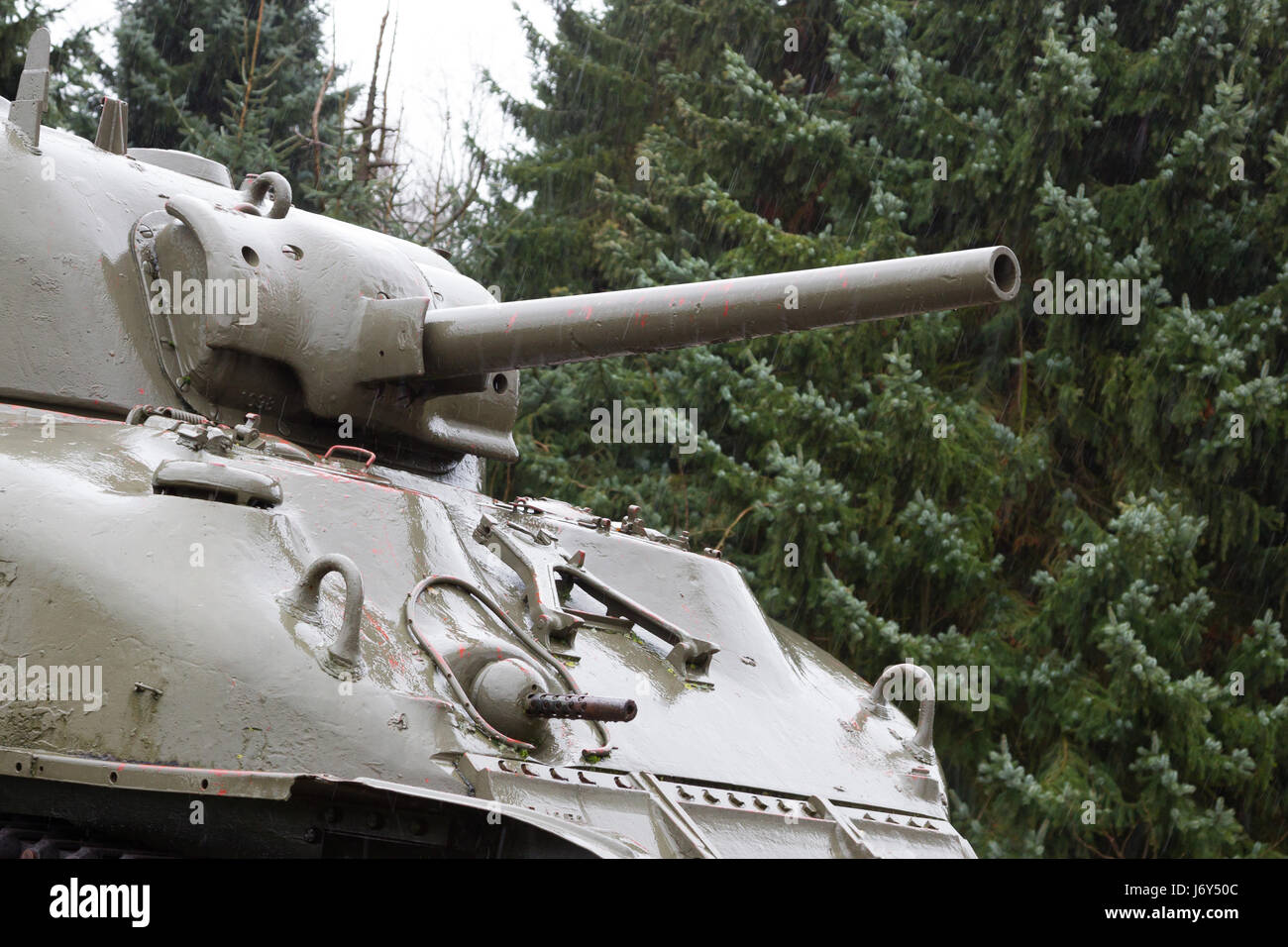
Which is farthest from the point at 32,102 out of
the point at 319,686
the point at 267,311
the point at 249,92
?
the point at 249,92

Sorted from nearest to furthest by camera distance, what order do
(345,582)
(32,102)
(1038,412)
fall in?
(345,582) < (32,102) < (1038,412)

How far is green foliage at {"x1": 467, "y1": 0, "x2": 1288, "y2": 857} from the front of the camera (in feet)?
40.3

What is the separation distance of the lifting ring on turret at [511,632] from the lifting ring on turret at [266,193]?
2.48 metres

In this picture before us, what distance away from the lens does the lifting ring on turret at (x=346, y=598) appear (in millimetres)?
4840

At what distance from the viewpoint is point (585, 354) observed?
6.47 metres

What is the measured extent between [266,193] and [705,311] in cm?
264

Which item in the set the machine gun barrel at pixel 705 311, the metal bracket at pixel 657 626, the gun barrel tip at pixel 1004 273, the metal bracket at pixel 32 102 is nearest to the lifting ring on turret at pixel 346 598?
the metal bracket at pixel 657 626

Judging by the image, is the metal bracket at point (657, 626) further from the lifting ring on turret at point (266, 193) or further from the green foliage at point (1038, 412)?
the green foliage at point (1038, 412)

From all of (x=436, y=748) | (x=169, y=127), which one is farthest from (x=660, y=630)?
(x=169, y=127)

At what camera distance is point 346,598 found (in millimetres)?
4918

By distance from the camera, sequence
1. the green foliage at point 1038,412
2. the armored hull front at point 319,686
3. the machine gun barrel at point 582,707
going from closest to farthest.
Answer: the armored hull front at point 319,686 < the machine gun barrel at point 582,707 < the green foliage at point 1038,412

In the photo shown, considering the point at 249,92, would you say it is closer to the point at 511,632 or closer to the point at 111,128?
the point at 111,128

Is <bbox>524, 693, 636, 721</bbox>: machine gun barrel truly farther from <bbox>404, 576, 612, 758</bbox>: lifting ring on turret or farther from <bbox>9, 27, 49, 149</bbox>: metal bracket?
<bbox>9, 27, 49, 149</bbox>: metal bracket
